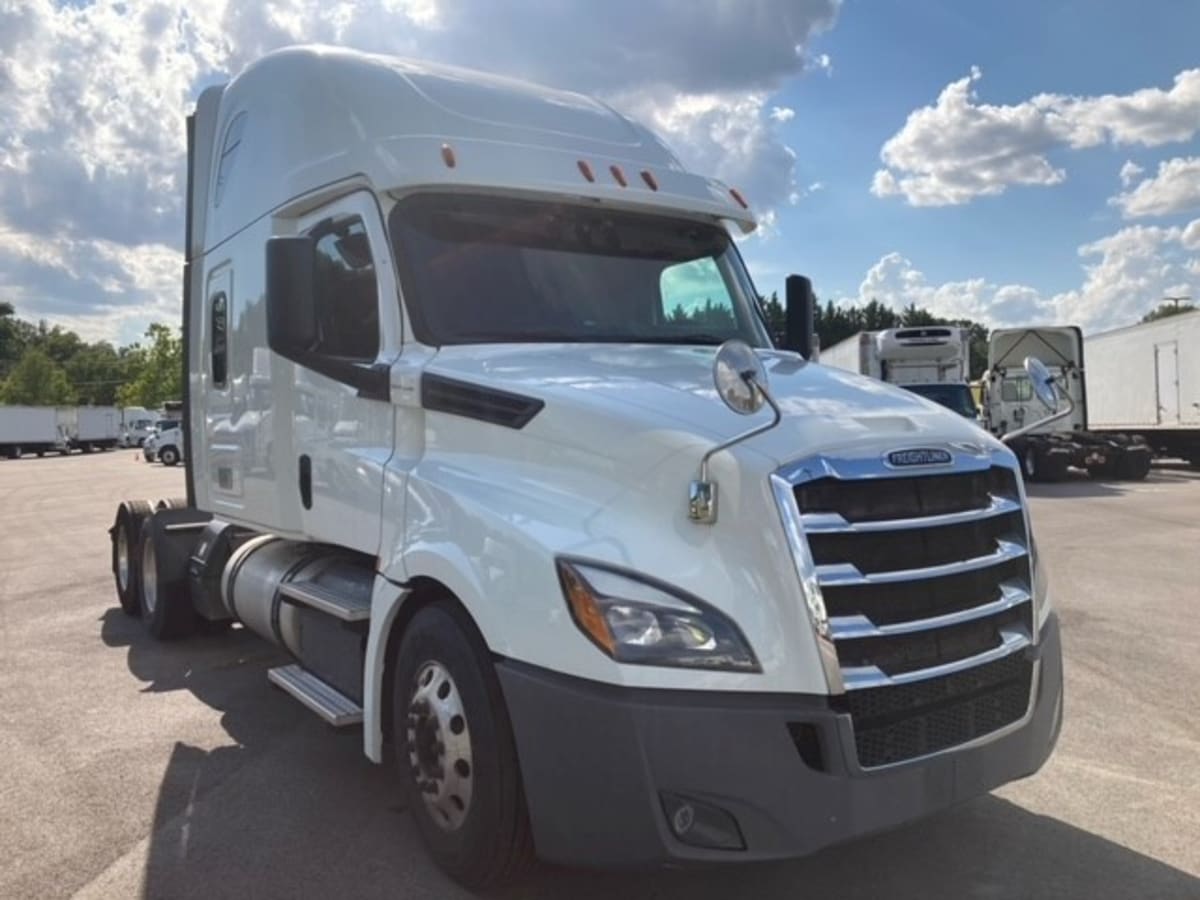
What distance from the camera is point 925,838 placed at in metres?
4.20

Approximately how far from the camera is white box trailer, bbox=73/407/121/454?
7175 cm

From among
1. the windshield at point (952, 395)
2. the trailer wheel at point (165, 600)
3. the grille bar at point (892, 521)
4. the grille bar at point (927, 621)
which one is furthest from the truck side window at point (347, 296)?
the windshield at point (952, 395)

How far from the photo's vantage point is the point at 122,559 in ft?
30.5

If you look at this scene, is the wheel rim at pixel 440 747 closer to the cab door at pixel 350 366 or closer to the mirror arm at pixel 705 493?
the cab door at pixel 350 366

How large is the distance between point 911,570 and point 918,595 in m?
0.09

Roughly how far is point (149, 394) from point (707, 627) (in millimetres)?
100478

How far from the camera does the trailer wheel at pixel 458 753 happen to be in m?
3.52

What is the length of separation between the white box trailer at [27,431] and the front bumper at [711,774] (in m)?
69.5

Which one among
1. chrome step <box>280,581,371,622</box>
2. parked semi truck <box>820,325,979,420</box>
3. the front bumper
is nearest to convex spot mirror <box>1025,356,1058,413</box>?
the front bumper

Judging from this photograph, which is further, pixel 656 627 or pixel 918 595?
pixel 918 595

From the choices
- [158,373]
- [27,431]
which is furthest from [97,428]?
[158,373]

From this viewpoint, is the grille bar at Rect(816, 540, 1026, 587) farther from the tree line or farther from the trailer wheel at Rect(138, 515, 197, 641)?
the tree line

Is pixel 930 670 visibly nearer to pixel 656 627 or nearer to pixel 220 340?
pixel 656 627

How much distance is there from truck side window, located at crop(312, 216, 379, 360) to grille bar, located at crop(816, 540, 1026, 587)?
231 cm
